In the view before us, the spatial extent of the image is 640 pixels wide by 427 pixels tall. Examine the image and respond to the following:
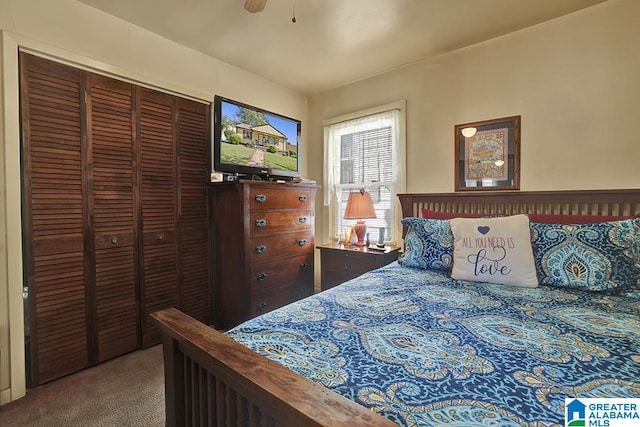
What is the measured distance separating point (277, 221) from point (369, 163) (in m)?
1.20

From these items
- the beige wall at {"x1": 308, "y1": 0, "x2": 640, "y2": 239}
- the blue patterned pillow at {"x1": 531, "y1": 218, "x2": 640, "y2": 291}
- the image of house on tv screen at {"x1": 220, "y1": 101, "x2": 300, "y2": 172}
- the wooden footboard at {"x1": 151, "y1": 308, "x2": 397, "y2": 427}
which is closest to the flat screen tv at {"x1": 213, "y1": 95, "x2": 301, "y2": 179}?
the image of house on tv screen at {"x1": 220, "y1": 101, "x2": 300, "y2": 172}

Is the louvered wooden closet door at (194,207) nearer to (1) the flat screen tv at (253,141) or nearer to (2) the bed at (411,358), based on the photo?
(1) the flat screen tv at (253,141)

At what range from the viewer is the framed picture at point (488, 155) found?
232 cm

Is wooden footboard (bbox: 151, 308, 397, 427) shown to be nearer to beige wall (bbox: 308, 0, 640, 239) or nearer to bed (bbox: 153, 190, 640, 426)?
bed (bbox: 153, 190, 640, 426)

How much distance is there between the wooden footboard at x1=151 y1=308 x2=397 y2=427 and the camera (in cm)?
55

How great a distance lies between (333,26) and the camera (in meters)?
2.20

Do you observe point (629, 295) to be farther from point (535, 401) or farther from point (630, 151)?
point (535, 401)

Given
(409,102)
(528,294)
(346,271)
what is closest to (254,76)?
(409,102)

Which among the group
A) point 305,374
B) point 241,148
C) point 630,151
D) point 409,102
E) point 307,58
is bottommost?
point 305,374

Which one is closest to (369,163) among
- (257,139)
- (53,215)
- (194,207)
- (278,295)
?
(257,139)

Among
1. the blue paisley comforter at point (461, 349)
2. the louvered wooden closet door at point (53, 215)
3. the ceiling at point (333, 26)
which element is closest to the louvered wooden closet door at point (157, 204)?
the louvered wooden closet door at point (53, 215)

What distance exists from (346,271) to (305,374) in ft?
6.67

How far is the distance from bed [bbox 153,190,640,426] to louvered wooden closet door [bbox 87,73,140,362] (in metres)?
1.41

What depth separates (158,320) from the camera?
1008mm
